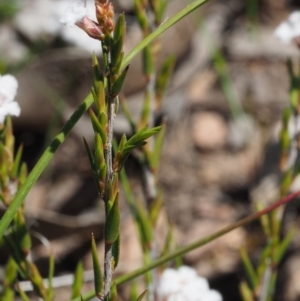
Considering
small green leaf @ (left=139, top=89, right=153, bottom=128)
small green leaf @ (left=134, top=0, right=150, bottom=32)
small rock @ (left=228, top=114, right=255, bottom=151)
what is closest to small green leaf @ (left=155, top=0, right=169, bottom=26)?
small green leaf @ (left=134, top=0, right=150, bottom=32)

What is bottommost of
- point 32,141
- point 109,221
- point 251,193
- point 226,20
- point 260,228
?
point 109,221

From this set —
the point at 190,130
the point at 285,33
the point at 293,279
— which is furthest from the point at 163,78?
the point at 190,130

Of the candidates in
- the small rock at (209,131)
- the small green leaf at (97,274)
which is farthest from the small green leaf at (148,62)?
the small rock at (209,131)

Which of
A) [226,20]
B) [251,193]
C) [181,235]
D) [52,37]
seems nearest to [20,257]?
[181,235]

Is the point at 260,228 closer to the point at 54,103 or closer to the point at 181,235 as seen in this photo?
the point at 181,235

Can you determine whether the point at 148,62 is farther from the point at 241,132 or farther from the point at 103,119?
the point at 241,132

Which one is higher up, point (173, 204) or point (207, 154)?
point (207, 154)
